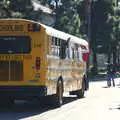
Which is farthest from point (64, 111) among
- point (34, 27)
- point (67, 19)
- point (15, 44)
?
point (67, 19)

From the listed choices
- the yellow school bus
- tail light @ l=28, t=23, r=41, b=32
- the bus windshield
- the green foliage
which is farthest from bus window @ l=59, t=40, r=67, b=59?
the green foliage

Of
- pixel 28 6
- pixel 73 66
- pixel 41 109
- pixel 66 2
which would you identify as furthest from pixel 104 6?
pixel 41 109

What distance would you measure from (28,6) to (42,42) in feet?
73.5

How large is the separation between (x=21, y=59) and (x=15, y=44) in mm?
547

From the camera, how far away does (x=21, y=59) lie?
19.3 meters

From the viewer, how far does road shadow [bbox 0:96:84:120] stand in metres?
18.0

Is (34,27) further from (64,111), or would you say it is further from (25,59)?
(64,111)

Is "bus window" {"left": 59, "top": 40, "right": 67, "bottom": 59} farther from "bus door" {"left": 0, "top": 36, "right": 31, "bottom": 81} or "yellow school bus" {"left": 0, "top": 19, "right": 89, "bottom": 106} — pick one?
"bus door" {"left": 0, "top": 36, "right": 31, "bottom": 81}

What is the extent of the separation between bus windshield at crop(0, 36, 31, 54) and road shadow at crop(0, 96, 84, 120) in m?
1.98

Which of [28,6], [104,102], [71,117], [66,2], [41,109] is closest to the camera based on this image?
[71,117]

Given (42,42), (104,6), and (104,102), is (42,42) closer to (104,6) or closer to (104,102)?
(104,102)

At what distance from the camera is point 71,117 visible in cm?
1750

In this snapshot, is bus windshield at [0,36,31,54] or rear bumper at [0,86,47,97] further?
bus windshield at [0,36,31,54]

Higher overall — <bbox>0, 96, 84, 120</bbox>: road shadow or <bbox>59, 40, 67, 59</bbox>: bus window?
<bbox>59, 40, 67, 59</bbox>: bus window
